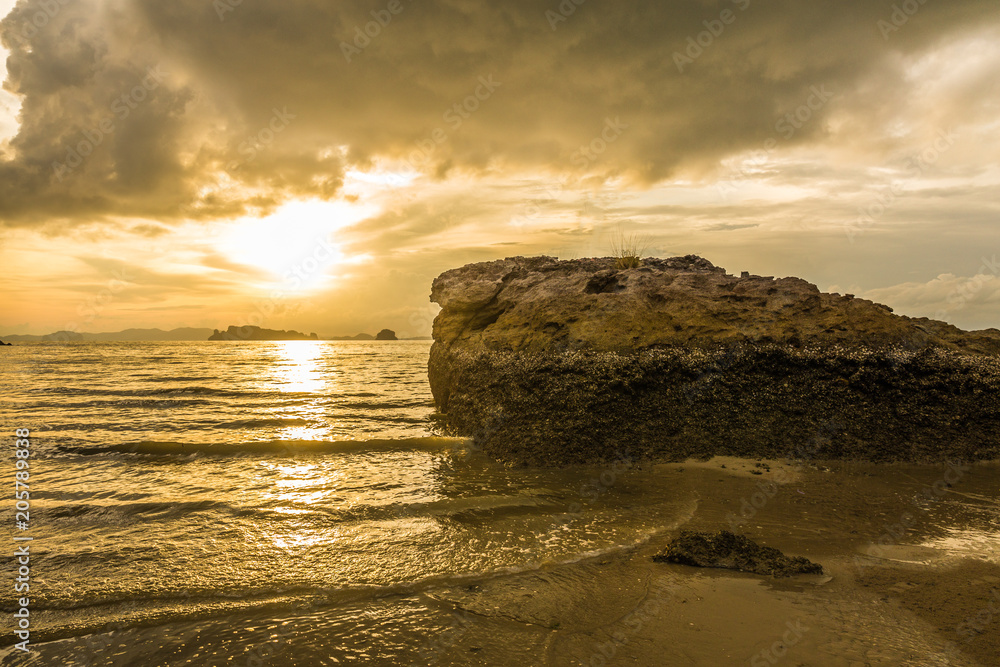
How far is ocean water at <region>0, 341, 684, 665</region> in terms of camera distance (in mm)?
3270

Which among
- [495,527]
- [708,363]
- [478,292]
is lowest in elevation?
[495,527]

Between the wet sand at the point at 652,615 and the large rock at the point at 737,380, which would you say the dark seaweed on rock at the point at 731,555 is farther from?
the large rock at the point at 737,380

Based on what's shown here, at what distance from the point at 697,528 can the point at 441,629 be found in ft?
9.66

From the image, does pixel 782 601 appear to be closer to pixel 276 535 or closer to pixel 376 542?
pixel 376 542

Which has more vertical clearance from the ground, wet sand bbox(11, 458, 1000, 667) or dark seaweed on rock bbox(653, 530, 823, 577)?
dark seaweed on rock bbox(653, 530, 823, 577)

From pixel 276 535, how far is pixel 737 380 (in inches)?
253

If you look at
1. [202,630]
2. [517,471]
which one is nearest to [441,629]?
[202,630]

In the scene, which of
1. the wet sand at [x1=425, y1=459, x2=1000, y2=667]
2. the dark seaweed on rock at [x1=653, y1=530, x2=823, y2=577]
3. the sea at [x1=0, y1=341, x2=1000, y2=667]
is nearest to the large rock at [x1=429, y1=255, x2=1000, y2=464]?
the sea at [x1=0, y1=341, x2=1000, y2=667]

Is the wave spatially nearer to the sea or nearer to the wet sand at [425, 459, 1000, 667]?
the sea

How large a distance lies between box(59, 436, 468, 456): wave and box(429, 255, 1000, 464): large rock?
1.21 meters

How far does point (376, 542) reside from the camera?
4.77 metres

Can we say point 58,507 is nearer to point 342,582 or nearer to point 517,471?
point 342,582

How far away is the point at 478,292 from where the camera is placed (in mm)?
10078

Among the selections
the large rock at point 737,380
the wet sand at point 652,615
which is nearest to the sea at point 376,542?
the wet sand at point 652,615
